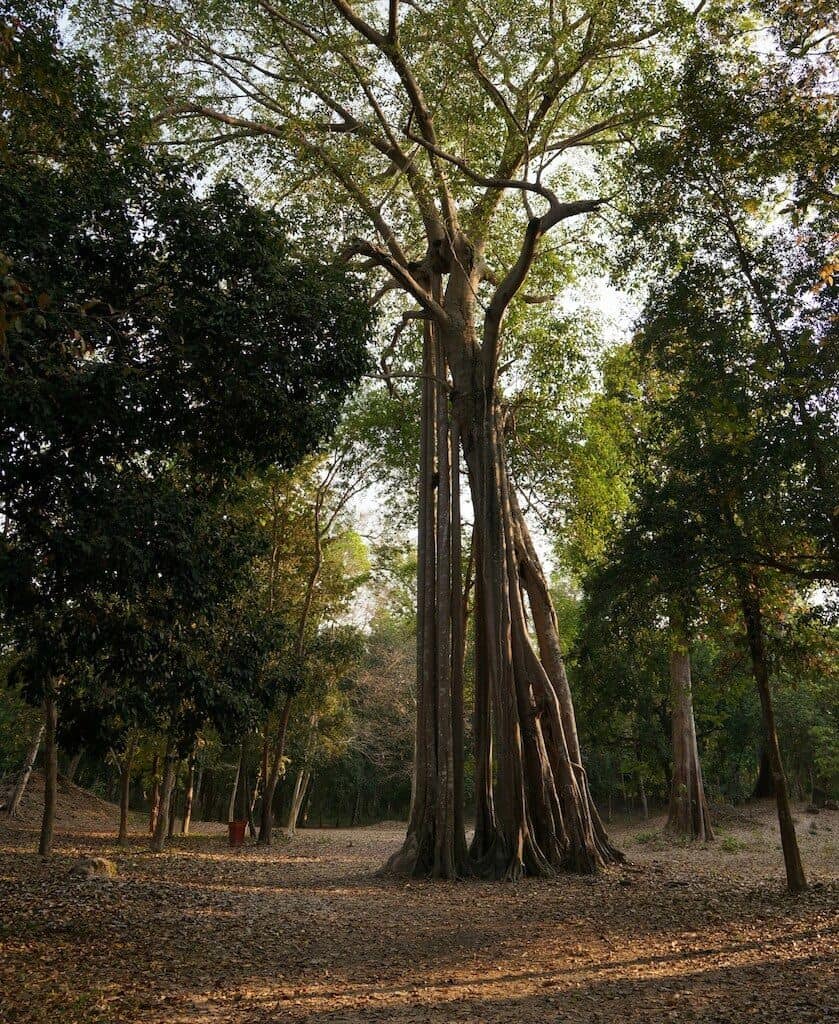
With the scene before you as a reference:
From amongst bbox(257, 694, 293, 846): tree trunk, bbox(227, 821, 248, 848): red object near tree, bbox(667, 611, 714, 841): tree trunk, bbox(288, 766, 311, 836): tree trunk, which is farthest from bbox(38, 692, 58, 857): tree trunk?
bbox(667, 611, 714, 841): tree trunk

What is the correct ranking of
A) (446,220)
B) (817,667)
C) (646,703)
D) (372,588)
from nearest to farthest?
(817,667), (446,220), (372,588), (646,703)

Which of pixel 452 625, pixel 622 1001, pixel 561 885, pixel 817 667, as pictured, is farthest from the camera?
pixel 452 625

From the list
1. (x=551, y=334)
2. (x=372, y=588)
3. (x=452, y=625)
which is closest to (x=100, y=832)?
(x=372, y=588)

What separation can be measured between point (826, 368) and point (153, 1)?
8741mm

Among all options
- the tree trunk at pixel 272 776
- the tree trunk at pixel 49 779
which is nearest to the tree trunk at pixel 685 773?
the tree trunk at pixel 272 776

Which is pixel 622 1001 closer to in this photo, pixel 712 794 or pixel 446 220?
pixel 446 220

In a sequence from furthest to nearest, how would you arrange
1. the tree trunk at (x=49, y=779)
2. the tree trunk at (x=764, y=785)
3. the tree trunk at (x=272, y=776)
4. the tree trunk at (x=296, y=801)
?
the tree trunk at (x=764, y=785)
the tree trunk at (x=296, y=801)
the tree trunk at (x=272, y=776)
the tree trunk at (x=49, y=779)

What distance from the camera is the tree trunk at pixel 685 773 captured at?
1562cm

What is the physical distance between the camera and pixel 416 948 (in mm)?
6246

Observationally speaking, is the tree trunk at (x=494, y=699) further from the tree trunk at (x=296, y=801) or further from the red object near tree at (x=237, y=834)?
the tree trunk at (x=296, y=801)

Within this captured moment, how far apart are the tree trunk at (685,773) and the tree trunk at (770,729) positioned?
24.5 feet

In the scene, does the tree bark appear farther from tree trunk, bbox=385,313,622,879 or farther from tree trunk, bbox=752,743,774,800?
tree trunk, bbox=752,743,774,800

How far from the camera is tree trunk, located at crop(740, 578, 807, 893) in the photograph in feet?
25.6

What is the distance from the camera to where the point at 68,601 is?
5.85 m
